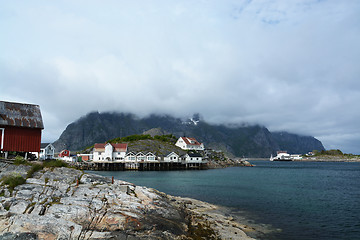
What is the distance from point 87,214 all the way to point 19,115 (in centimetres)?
1993

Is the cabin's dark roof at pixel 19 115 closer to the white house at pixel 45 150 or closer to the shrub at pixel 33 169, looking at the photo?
the shrub at pixel 33 169

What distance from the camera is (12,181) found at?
19.3 meters

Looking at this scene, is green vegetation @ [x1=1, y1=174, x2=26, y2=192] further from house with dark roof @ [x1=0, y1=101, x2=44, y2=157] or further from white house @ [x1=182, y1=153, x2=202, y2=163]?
white house @ [x1=182, y1=153, x2=202, y2=163]

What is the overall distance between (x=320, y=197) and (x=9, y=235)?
4002cm

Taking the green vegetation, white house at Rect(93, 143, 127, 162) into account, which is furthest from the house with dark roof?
white house at Rect(93, 143, 127, 162)

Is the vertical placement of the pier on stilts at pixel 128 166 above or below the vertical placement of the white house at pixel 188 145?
below

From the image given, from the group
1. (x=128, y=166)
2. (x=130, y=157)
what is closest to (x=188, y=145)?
(x=130, y=157)

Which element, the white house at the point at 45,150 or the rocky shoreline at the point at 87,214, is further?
the white house at the point at 45,150

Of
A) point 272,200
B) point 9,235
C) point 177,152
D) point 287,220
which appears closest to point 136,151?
point 177,152


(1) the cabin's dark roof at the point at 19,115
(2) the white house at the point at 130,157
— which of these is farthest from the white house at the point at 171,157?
(1) the cabin's dark roof at the point at 19,115

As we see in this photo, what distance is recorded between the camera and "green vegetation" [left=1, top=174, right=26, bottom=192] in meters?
19.0

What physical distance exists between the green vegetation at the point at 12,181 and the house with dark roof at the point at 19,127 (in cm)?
967

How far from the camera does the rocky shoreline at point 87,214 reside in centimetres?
1438

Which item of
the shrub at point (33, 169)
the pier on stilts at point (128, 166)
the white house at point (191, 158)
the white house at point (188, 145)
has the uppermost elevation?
the white house at point (188, 145)
